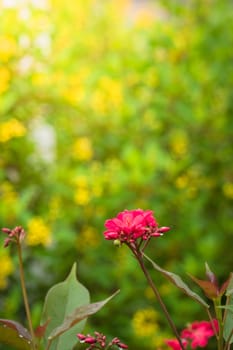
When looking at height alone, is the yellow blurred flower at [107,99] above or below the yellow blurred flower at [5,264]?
above

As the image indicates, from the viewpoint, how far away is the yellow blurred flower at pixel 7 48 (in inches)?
113

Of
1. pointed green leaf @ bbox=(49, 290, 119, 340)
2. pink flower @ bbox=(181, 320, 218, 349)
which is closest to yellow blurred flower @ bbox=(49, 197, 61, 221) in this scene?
pink flower @ bbox=(181, 320, 218, 349)

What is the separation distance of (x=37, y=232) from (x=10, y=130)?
1.27ft

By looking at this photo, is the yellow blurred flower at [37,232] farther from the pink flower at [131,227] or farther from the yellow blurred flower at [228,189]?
the pink flower at [131,227]

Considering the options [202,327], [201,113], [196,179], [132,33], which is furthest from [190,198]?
[202,327]

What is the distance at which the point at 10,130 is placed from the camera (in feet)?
8.83

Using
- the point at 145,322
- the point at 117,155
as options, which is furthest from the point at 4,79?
the point at 145,322

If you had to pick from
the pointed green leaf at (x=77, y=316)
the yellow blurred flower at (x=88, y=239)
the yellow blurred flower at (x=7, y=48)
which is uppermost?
the yellow blurred flower at (x=7, y=48)

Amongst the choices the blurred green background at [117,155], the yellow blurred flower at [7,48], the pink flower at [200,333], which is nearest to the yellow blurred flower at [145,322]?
the blurred green background at [117,155]

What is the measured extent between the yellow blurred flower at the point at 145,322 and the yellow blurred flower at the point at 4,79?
0.95m

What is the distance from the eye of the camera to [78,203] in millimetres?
2824

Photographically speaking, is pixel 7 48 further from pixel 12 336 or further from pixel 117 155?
pixel 12 336

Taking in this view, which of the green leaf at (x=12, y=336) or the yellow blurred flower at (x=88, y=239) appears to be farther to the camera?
the yellow blurred flower at (x=88, y=239)

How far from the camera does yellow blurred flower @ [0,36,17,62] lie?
2.87 metres
